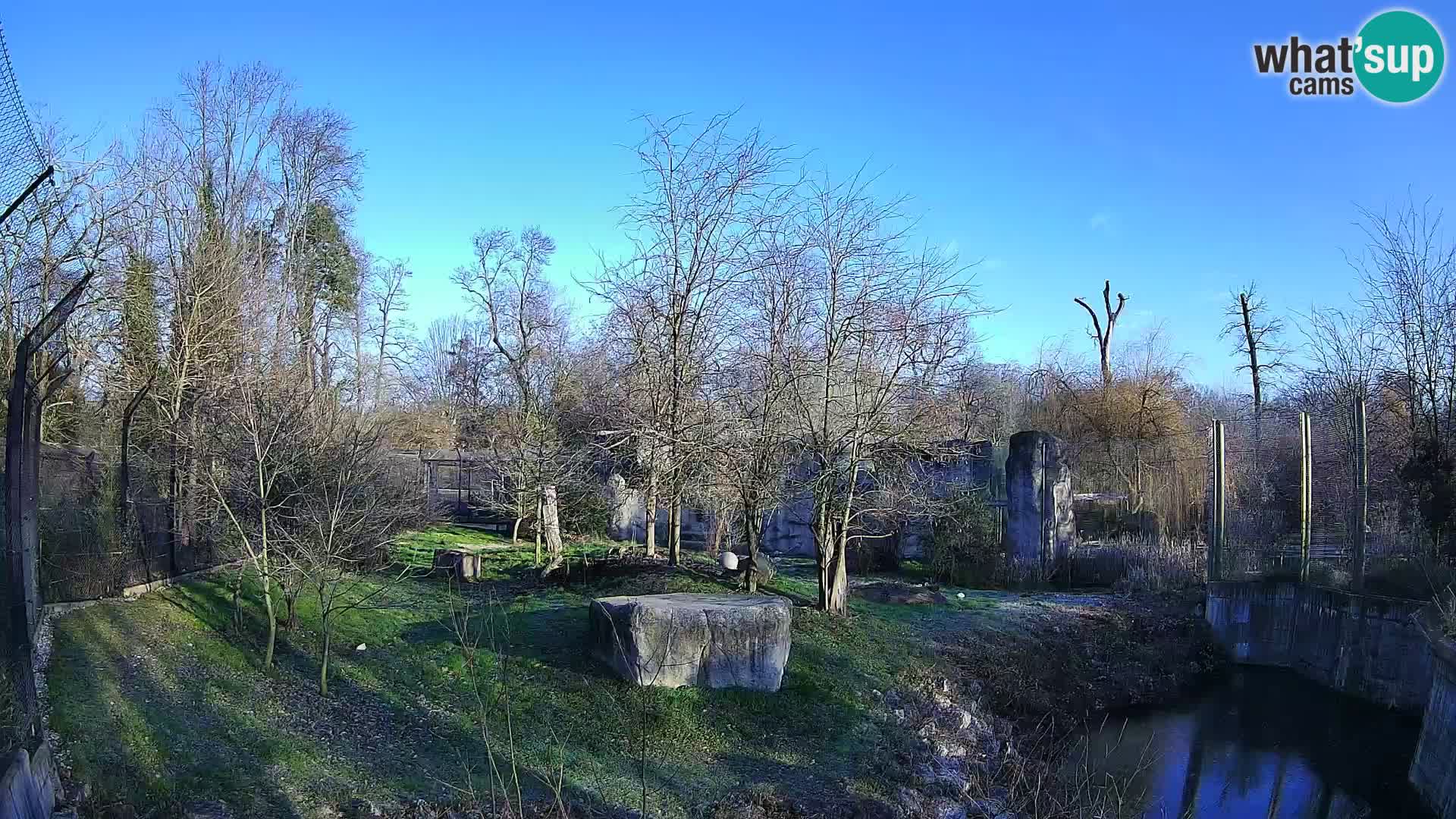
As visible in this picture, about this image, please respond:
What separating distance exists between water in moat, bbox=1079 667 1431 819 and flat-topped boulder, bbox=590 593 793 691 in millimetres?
3237

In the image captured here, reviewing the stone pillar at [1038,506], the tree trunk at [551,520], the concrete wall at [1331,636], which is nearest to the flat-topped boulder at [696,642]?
the concrete wall at [1331,636]

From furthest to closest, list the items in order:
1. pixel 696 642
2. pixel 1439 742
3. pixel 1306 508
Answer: pixel 1306 508 < pixel 696 642 < pixel 1439 742

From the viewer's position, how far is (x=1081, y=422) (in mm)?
24047

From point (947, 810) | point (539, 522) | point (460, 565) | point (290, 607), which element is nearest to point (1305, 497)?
point (947, 810)

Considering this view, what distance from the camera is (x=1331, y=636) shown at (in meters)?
12.0

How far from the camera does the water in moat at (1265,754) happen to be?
8.85m

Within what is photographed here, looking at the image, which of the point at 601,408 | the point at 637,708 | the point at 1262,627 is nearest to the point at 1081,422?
the point at 1262,627

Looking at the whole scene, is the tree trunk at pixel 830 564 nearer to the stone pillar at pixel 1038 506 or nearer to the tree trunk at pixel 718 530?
the tree trunk at pixel 718 530

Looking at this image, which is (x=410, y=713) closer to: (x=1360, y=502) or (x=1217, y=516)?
(x=1360, y=502)

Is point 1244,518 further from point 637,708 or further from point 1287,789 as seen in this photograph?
point 637,708

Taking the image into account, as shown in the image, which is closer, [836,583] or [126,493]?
[126,493]

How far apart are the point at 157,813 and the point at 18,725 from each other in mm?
1132

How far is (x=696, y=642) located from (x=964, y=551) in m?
8.98

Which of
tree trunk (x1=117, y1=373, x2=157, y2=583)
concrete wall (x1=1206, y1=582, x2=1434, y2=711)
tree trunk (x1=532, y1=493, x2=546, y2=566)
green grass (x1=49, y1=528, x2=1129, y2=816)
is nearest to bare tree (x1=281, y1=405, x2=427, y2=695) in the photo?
green grass (x1=49, y1=528, x2=1129, y2=816)
